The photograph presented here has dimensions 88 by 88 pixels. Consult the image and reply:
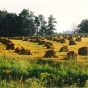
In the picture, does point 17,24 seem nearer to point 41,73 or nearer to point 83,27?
point 83,27

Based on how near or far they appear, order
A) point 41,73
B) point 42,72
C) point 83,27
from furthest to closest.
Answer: point 83,27
point 42,72
point 41,73

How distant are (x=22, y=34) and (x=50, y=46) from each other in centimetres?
3931

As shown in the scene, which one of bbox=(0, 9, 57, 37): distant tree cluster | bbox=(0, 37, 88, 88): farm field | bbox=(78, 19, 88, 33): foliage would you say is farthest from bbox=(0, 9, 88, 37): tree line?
bbox=(0, 37, 88, 88): farm field

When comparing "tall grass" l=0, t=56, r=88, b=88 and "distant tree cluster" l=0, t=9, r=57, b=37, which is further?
"distant tree cluster" l=0, t=9, r=57, b=37

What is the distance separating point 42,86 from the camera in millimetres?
14297

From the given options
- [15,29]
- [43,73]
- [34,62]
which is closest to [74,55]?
[34,62]

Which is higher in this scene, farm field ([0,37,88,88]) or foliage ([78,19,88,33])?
foliage ([78,19,88,33])

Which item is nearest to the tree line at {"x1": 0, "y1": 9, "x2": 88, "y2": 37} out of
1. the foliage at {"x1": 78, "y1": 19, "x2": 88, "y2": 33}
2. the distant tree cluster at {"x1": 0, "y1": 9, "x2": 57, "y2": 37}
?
the distant tree cluster at {"x1": 0, "y1": 9, "x2": 57, "y2": 37}

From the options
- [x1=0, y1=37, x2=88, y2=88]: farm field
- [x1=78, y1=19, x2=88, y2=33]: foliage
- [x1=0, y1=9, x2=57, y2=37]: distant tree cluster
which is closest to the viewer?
[x1=0, y1=37, x2=88, y2=88]: farm field

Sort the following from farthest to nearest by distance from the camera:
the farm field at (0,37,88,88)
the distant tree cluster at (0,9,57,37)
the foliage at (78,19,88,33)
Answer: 1. the foliage at (78,19,88,33)
2. the distant tree cluster at (0,9,57,37)
3. the farm field at (0,37,88,88)

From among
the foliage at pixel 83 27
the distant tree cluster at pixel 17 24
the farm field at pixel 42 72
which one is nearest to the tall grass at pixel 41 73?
the farm field at pixel 42 72

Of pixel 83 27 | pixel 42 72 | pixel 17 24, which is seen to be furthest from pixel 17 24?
pixel 42 72

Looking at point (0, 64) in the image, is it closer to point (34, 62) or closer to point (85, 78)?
point (34, 62)

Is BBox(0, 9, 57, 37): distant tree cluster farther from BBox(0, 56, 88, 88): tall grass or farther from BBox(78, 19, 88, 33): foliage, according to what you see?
BBox(0, 56, 88, 88): tall grass
